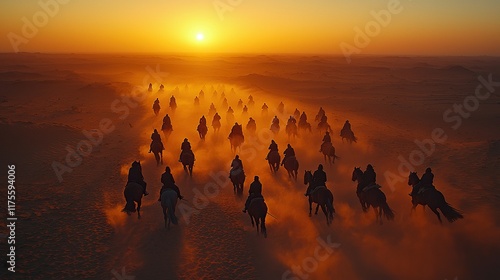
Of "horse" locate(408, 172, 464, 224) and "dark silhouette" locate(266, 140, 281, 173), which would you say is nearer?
"horse" locate(408, 172, 464, 224)

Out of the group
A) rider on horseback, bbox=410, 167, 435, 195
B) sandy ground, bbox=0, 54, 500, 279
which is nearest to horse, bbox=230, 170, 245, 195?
sandy ground, bbox=0, 54, 500, 279

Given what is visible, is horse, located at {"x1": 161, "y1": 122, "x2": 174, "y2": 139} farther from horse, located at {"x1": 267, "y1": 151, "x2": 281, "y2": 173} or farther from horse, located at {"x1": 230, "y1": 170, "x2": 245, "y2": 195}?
horse, located at {"x1": 230, "y1": 170, "x2": 245, "y2": 195}

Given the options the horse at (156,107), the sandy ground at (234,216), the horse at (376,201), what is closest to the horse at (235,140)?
the sandy ground at (234,216)

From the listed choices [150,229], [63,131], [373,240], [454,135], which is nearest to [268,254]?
[373,240]

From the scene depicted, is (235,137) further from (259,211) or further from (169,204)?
(259,211)

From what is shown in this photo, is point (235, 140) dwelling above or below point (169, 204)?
above

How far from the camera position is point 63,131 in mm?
20969

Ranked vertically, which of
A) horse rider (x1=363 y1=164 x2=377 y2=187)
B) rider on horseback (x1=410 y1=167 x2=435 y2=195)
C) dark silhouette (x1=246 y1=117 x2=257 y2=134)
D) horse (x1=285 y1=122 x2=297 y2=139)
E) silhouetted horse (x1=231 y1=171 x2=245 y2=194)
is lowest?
rider on horseback (x1=410 y1=167 x2=435 y2=195)

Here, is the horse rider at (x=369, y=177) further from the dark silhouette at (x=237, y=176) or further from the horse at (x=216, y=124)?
the horse at (x=216, y=124)

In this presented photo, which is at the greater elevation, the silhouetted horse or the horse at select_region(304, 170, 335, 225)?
the silhouetted horse

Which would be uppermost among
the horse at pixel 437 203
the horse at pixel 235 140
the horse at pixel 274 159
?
the horse at pixel 235 140

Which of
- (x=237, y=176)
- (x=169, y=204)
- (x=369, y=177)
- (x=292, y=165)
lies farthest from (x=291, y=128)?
(x=169, y=204)

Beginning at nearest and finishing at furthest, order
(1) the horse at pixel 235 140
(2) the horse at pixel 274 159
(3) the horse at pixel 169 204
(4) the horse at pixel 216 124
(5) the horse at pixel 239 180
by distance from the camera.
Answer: (3) the horse at pixel 169 204
(5) the horse at pixel 239 180
(2) the horse at pixel 274 159
(1) the horse at pixel 235 140
(4) the horse at pixel 216 124

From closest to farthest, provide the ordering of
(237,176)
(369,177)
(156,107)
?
(369,177), (237,176), (156,107)
